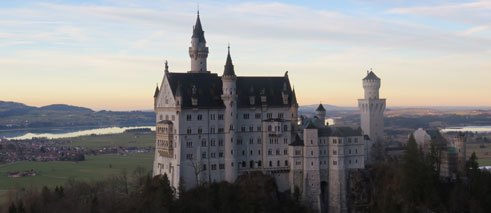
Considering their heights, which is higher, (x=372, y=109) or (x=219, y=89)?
(x=219, y=89)

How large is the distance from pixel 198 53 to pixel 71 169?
7160 centimetres

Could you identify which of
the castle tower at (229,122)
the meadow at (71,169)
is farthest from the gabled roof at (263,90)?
the meadow at (71,169)

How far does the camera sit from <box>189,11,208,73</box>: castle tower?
99062 mm

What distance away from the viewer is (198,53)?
99.0m

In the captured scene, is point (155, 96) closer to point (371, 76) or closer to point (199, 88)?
point (199, 88)

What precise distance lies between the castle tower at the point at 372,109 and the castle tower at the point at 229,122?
2758 centimetres

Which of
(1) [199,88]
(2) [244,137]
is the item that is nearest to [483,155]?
(2) [244,137]

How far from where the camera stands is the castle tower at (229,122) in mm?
92125

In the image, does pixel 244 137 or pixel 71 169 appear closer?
pixel 244 137

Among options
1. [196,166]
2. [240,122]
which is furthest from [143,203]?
[240,122]

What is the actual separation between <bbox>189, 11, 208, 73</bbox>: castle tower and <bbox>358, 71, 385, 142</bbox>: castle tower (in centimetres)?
2876

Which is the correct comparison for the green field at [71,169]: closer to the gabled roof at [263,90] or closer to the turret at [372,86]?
the gabled roof at [263,90]

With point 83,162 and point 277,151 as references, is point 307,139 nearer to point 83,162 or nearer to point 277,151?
point 277,151

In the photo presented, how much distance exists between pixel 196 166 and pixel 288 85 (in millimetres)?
19442
